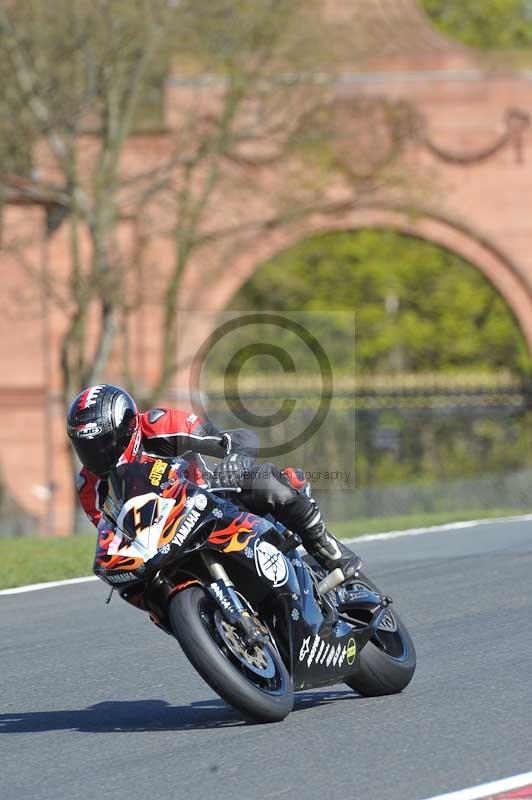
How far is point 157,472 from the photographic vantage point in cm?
603

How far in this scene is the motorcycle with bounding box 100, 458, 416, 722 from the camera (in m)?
5.83

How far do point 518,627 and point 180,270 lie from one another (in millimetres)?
15321

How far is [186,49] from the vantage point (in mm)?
22641

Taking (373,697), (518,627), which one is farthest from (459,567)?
(373,697)

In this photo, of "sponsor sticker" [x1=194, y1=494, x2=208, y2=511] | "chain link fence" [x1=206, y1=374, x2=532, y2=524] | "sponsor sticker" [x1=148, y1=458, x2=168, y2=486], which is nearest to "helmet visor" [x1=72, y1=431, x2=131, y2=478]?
"sponsor sticker" [x1=148, y1=458, x2=168, y2=486]

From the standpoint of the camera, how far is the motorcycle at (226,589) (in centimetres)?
583

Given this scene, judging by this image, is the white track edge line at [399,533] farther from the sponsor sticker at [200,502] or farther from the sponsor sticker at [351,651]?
the sponsor sticker at [200,502]

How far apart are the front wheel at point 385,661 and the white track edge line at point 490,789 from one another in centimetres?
142

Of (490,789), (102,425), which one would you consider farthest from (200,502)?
(490,789)

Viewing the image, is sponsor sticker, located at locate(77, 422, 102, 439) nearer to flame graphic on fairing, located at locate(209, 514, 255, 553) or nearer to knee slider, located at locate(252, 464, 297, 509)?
flame graphic on fairing, located at locate(209, 514, 255, 553)

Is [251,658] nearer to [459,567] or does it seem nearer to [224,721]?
[224,721]

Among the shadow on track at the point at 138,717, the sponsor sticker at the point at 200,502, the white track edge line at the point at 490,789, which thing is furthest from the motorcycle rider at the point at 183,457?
the white track edge line at the point at 490,789

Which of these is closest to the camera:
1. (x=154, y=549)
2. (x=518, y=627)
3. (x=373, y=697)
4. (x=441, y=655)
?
(x=154, y=549)

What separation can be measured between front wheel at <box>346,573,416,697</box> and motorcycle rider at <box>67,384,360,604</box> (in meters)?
0.35
